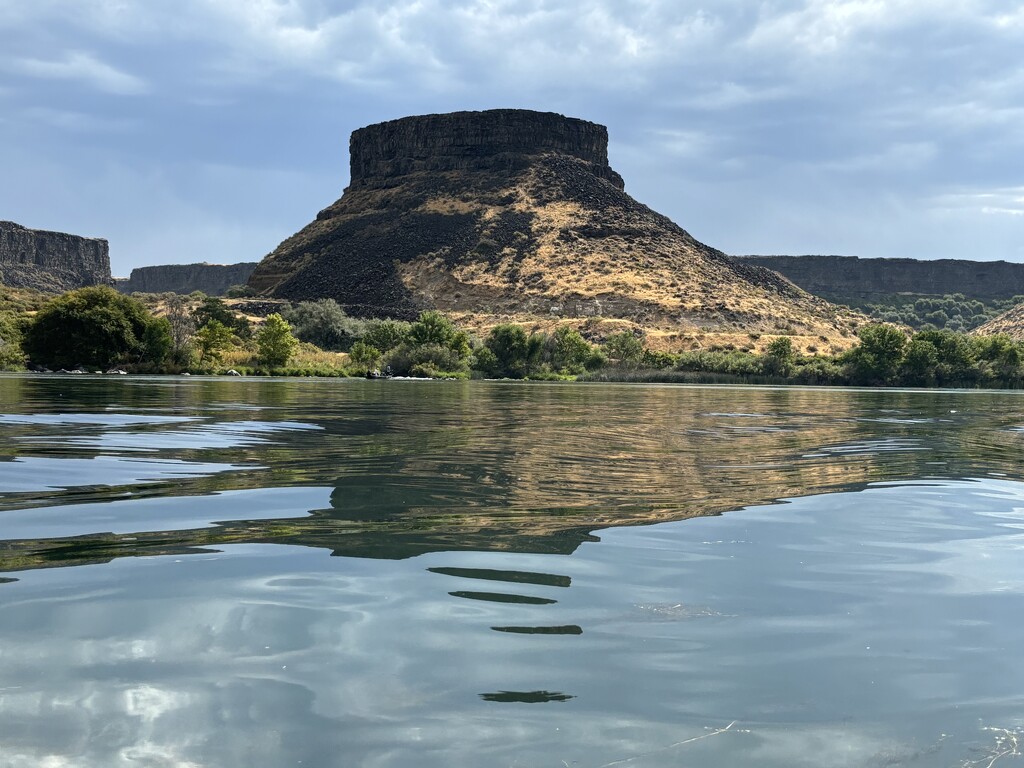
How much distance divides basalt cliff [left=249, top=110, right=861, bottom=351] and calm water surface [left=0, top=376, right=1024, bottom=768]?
9895 centimetres

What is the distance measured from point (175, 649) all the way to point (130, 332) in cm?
7356

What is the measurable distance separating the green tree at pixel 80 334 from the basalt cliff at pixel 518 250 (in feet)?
176

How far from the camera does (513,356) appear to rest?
93.0m

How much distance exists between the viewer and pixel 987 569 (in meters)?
7.70

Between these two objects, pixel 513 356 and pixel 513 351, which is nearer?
pixel 513 351

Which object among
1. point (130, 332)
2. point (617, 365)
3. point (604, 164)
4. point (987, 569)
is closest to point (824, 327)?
point (617, 365)

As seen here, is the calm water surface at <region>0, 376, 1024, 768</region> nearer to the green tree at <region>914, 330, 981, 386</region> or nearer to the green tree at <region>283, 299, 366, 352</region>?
the green tree at <region>914, 330, 981, 386</region>

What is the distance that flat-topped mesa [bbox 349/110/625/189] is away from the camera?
16962 cm

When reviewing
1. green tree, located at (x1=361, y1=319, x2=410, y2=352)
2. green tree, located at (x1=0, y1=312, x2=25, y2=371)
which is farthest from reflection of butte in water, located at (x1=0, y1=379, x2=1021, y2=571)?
green tree, located at (x1=361, y1=319, x2=410, y2=352)

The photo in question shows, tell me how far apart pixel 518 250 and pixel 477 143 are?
3727 cm

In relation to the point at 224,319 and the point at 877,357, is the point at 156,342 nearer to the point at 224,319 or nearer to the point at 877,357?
the point at 224,319

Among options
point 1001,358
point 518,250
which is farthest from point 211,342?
point 1001,358

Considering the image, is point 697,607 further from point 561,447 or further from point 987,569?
point 561,447

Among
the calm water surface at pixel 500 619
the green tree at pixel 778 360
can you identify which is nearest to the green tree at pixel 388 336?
the green tree at pixel 778 360
